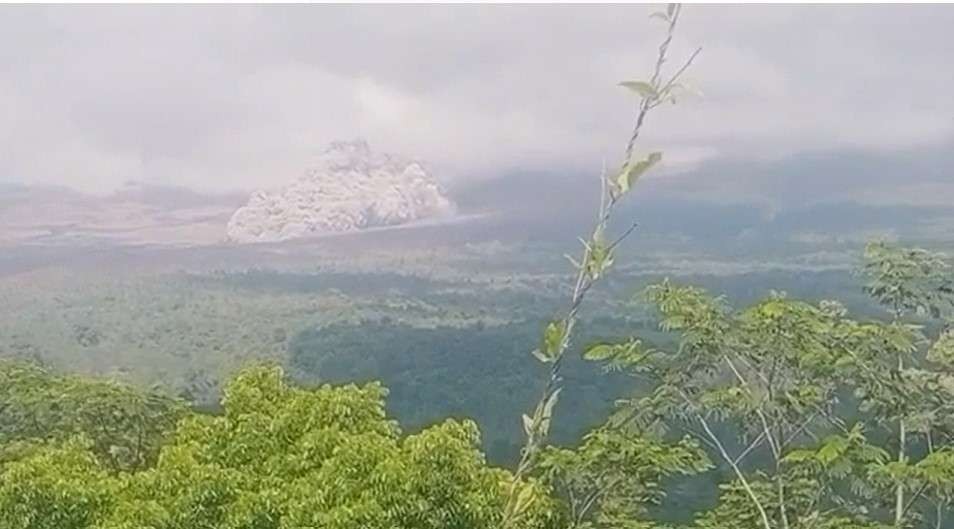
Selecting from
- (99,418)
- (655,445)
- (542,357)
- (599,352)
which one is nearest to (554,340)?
(542,357)

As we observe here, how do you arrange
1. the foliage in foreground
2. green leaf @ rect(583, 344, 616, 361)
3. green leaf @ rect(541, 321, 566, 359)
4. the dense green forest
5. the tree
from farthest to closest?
the tree → green leaf @ rect(583, 344, 616, 361) → the dense green forest → the foliage in foreground → green leaf @ rect(541, 321, 566, 359)

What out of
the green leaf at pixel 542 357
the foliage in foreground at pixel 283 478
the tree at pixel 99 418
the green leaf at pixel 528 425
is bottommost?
the tree at pixel 99 418

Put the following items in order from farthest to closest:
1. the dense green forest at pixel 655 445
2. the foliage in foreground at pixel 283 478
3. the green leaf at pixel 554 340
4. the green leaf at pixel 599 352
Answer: the green leaf at pixel 599 352 → the dense green forest at pixel 655 445 → the foliage in foreground at pixel 283 478 → the green leaf at pixel 554 340

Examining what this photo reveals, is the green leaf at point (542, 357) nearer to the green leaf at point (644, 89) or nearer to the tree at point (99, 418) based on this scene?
the green leaf at point (644, 89)

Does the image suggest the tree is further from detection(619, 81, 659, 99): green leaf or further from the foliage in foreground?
detection(619, 81, 659, 99): green leaf

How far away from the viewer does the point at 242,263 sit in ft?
220

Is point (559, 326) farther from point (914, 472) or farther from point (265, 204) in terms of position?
point (265, 204)

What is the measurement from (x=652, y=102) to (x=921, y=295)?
6.72m

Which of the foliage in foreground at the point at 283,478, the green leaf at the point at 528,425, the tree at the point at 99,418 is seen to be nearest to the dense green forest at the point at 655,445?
the foliage in foreground at the point at 283,478

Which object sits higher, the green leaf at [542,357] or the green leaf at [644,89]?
the green leaf at [644,89]

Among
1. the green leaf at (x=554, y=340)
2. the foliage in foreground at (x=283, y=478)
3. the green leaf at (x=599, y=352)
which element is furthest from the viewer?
the green leaf at (x=599, y=352)

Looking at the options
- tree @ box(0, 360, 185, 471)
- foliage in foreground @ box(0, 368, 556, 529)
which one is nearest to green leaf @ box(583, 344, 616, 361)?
foliage in foreground @ box(0, 368, 556, 529)

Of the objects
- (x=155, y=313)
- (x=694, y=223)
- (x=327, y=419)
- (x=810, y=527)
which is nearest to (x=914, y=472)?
(x=810, y=527)

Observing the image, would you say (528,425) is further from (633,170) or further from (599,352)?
(599,352)
